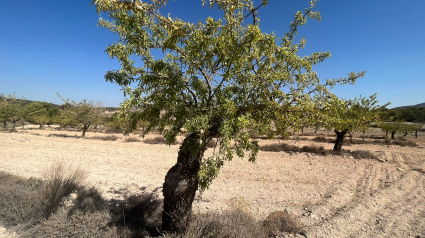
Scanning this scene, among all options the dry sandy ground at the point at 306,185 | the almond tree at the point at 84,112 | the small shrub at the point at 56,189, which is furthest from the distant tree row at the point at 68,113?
the small shrub at the point at 56,189

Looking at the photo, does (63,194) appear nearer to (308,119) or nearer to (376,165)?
(308,119)

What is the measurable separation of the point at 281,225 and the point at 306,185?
4.54 m

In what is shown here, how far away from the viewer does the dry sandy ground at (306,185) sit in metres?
6.05

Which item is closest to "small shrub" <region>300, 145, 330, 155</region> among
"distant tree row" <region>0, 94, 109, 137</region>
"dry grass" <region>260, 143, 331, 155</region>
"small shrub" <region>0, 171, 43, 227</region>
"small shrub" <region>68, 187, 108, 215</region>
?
"dry grass" <region>260, 143, 331, 155</region>

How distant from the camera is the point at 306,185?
9297 millimetres

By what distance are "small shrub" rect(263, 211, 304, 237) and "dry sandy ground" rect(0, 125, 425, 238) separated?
343mm

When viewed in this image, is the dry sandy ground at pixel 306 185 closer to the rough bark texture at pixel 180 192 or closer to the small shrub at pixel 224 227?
the small shrub at pixel 224 227

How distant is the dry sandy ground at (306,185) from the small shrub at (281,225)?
0.34 meters

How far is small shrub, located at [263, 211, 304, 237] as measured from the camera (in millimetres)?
5230

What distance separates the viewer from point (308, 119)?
3457 mm

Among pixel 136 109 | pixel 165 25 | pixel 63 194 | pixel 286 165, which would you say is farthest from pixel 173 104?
pixel 286 165

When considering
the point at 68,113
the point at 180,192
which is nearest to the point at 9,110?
the point at 68,113

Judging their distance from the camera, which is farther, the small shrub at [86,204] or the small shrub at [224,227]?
the small shrub at [86,204]

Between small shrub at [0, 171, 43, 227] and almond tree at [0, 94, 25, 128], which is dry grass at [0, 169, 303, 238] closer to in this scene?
small shrub at [0, 171, 43, 227]
